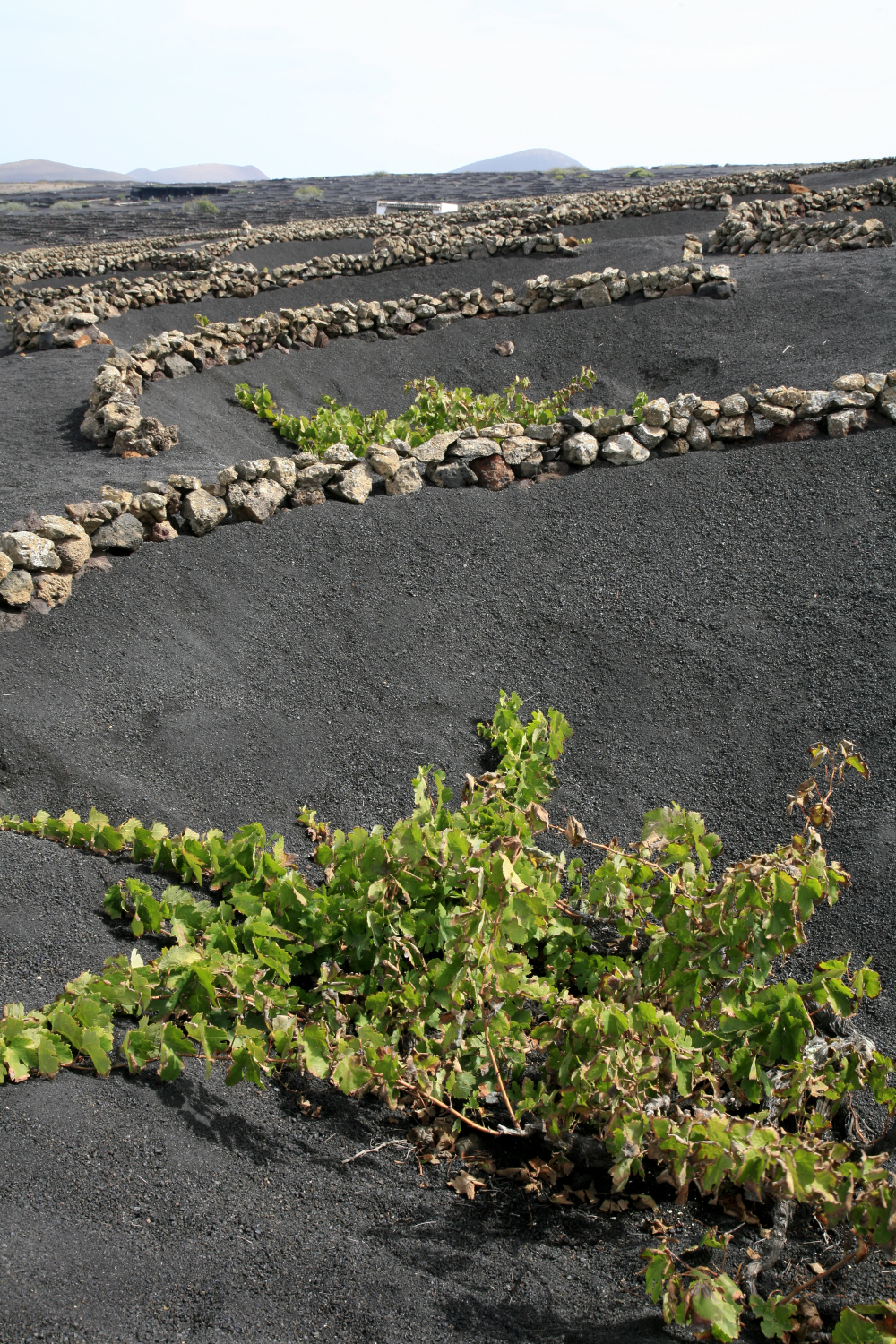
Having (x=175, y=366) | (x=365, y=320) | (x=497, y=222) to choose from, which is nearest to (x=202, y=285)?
(x=365, y=320)

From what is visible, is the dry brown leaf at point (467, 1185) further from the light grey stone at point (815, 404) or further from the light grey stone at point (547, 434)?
the light grey stone at point (815, 404)

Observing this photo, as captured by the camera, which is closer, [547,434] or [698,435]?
[698,435]

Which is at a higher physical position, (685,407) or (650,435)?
(685,407)

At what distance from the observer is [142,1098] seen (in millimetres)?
2510

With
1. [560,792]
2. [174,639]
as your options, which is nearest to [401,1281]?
[560,792]

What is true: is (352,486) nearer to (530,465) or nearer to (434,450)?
(434,450)

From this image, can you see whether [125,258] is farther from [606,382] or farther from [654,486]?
[654,486]

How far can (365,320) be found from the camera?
497 inches

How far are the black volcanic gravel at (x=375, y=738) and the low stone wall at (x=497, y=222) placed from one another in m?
10.6

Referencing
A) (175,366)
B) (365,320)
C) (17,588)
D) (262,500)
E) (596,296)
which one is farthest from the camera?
(365,320)

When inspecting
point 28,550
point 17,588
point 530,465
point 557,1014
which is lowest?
point 557,1014

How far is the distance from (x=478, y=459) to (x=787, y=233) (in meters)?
10.4

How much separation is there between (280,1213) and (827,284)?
1179 centimetres

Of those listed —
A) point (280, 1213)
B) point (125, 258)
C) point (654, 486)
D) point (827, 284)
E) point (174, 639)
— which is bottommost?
point (280, 1213)
